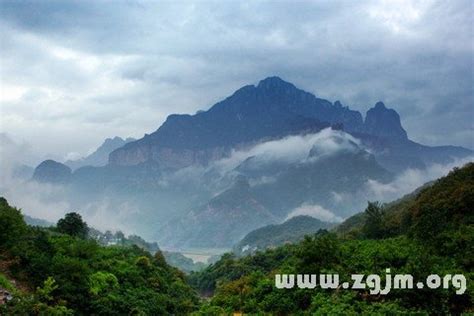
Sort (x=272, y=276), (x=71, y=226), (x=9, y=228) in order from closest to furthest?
(x=9, y=228) → (x=272, y=276) → (x=71, y=226)

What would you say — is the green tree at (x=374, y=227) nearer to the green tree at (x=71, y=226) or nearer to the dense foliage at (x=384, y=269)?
the dense foliage at (x=384, y=269)

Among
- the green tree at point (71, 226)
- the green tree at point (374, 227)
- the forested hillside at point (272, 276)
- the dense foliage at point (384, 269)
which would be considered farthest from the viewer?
the green tree at point (71, 226)

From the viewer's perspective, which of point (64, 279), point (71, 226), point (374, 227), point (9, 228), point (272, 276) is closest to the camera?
point (64, 279)

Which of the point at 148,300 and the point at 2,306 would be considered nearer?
the point at 2,306

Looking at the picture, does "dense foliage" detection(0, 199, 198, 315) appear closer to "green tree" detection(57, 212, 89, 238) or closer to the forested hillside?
the forested hillside

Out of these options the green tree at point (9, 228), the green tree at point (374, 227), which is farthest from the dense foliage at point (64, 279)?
the green tree at point (374, 227)

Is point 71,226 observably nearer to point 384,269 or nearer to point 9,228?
point 9,228

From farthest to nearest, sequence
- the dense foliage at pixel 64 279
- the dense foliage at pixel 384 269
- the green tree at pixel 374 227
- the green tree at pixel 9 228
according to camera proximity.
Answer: the green tree at pixel 374 227, the green tree at pixel 9 228, the dense foliage at pixel 64 279, the dense foliage at pixel 384 269

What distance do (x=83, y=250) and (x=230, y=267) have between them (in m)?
48.6

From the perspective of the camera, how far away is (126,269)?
108 feet

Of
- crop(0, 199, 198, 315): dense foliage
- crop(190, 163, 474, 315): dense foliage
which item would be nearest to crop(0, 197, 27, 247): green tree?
crop(0, 199, 198, 315): dense foliage

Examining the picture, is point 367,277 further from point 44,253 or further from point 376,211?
point 376,211

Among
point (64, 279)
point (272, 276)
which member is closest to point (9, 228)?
point (64, 279)

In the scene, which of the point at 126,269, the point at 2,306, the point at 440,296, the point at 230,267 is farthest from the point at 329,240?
the point at 230,267
